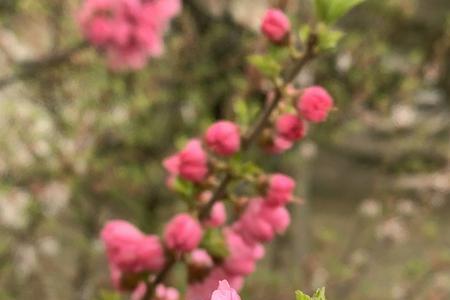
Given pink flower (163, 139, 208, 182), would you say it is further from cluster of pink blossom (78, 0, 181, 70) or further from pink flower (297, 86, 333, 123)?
cluster of pink blossom (78, 0, 181, 70)

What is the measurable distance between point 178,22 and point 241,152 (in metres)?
1.70

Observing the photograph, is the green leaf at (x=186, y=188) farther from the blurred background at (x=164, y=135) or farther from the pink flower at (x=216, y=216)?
the blurred background at (x=164, y=135)

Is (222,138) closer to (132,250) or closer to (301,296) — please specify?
(132,250)

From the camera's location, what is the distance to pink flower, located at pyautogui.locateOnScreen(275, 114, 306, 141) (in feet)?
1.91

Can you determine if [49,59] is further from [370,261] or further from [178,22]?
[370,261]

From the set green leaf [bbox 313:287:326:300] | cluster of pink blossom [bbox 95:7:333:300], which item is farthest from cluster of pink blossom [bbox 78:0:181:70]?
green leaf [bbox 313:287:326:300]

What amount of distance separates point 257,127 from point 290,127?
0.13 ft

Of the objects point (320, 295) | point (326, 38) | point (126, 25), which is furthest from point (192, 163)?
point (126, 25)

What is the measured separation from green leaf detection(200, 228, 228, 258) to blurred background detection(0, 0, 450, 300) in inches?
43.4

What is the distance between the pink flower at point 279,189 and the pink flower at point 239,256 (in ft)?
0.13

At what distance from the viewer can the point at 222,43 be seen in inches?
90.1

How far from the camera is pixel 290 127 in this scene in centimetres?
58

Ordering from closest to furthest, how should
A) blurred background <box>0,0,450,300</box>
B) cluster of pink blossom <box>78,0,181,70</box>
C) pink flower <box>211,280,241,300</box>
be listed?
pink flower <box>211,280,241,300</box>
cluster of pink blossom <box>78,0,181,70</box>
blurred background <box>0,0,450,300</box>

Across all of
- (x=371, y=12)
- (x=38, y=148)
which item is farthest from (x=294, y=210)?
(x=38, y=148)
